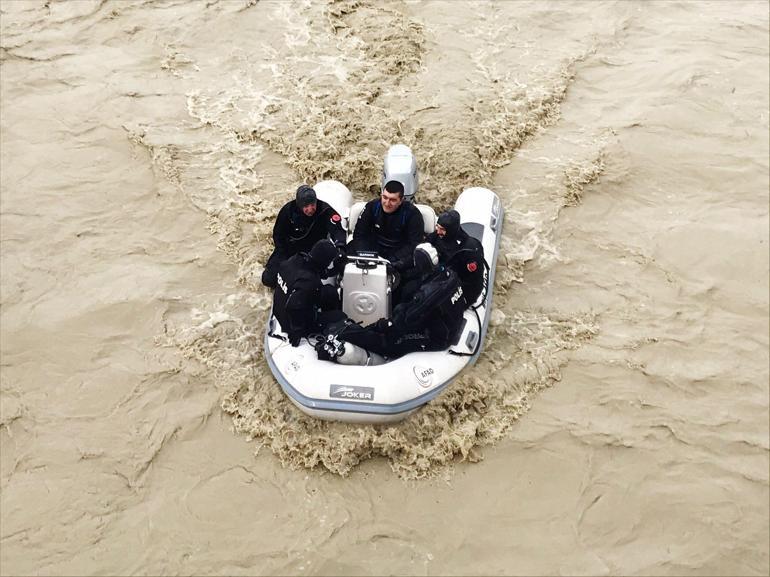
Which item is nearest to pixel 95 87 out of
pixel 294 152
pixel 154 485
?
pixel 294 152

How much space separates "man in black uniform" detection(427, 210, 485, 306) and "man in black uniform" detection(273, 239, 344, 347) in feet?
2.23

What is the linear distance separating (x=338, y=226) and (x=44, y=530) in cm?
257


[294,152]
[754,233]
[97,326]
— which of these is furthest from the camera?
[294,152]

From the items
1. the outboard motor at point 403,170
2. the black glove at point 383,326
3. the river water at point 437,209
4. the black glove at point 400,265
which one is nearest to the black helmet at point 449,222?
the black glove at point 400,265

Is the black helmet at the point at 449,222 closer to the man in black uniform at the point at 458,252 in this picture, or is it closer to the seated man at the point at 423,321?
the man in black uniform at the point at 458,252

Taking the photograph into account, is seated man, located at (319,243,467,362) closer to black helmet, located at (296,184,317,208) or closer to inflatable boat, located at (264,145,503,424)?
inflatable boat, located at (264,145,503,424)

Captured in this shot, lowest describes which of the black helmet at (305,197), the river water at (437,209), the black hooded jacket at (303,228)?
the river water at (437,209)

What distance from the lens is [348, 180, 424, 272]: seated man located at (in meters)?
4.86

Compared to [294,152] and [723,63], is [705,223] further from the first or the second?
[294,152]

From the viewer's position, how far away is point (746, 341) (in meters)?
4.91

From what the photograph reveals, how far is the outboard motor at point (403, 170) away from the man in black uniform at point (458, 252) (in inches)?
39.4

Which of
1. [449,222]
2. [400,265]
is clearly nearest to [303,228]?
[400,265]

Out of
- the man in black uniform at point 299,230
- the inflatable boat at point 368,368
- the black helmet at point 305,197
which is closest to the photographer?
the inflatable boat at point 368,368

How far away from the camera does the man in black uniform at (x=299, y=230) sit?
4805 mm
